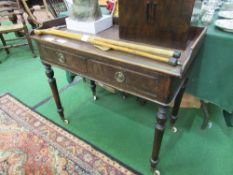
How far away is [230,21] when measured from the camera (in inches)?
45.4

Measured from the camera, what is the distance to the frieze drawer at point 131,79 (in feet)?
2.68

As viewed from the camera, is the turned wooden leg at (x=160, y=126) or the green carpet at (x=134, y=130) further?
the green carpet at (x=134, y=130)

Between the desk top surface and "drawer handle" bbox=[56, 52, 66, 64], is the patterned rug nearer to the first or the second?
"drawer handle" bbox=[56, 52, 66, 64]

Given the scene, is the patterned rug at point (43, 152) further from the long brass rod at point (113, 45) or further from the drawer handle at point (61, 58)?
the long brass rod at point (113, 45)

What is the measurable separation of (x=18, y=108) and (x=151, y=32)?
4.91 ft

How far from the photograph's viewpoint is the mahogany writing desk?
80 centimetres

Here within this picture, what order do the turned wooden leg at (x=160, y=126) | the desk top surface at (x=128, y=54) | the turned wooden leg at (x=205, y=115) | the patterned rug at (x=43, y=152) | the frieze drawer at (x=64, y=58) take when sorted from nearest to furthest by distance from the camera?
the desk top surface at (x=128, y=54), the turned wooden leg at (x=160, y=126), the frieze drawer at (x=64, y=58), the patterned rug at (x=43, y=152), the turned wooden leg at (x=205, y=115)

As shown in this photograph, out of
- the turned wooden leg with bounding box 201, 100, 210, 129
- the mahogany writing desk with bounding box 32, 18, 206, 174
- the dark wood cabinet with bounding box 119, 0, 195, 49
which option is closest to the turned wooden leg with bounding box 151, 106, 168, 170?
the mahogany writing desk with bounding box 32, 18, 206, 174

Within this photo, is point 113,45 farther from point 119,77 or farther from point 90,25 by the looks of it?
point 90,25

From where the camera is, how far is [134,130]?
153 centimetres

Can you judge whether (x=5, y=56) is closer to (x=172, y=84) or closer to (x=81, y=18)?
(x=81, y=18)

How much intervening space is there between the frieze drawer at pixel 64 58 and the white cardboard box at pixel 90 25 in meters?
0.21

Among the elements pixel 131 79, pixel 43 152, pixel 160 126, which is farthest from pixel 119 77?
pixel 43 152

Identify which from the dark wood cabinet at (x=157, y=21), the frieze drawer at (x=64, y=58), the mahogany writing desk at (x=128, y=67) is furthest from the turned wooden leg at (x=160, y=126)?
the frieze drawer at (x=64, y=58)
